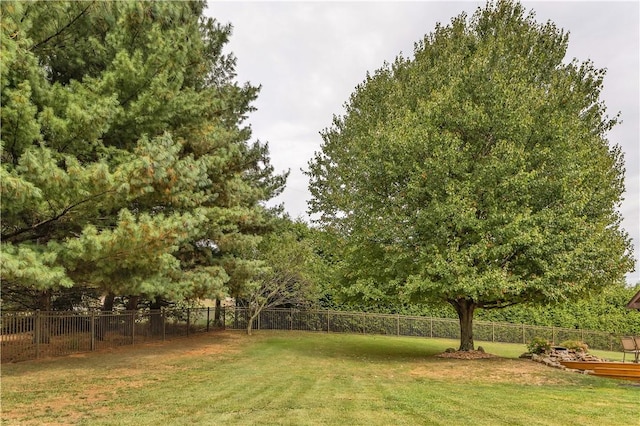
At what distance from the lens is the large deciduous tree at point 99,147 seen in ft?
31.6

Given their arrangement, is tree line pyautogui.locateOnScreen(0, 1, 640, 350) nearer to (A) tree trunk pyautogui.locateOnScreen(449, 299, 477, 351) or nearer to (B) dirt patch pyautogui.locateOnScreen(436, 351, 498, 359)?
(A) tree trunk pyautogui.locateOnScreen(449, 299, 477, 351)

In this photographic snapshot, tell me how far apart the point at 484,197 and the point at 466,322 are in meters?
4.87

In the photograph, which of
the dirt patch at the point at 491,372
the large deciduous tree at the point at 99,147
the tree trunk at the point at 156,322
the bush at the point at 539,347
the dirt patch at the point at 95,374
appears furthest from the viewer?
the tree trunk at the point at 156,322

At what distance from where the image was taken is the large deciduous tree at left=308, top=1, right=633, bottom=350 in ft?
41.8

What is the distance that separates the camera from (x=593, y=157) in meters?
16.2

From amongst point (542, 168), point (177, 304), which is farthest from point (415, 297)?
point (177, 304)

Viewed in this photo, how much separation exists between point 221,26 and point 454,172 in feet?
48.9

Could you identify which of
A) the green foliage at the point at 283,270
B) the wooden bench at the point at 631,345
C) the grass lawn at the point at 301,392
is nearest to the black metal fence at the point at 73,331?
the grass lawn at the point at 301,392

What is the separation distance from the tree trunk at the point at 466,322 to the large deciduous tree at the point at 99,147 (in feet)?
29.2

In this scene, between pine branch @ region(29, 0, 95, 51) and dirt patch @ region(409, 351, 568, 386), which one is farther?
pine branch @ region(29, 0, 95, 51)

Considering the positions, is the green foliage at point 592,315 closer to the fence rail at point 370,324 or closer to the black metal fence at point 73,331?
the fence rail at point 370,324

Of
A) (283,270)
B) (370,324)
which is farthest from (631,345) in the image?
(283,270)

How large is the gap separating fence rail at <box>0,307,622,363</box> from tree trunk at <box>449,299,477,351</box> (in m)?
10.4

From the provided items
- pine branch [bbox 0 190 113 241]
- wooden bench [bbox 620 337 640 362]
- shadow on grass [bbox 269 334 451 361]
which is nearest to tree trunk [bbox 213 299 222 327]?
shadow on grass [bbox 269 334 451 361]
